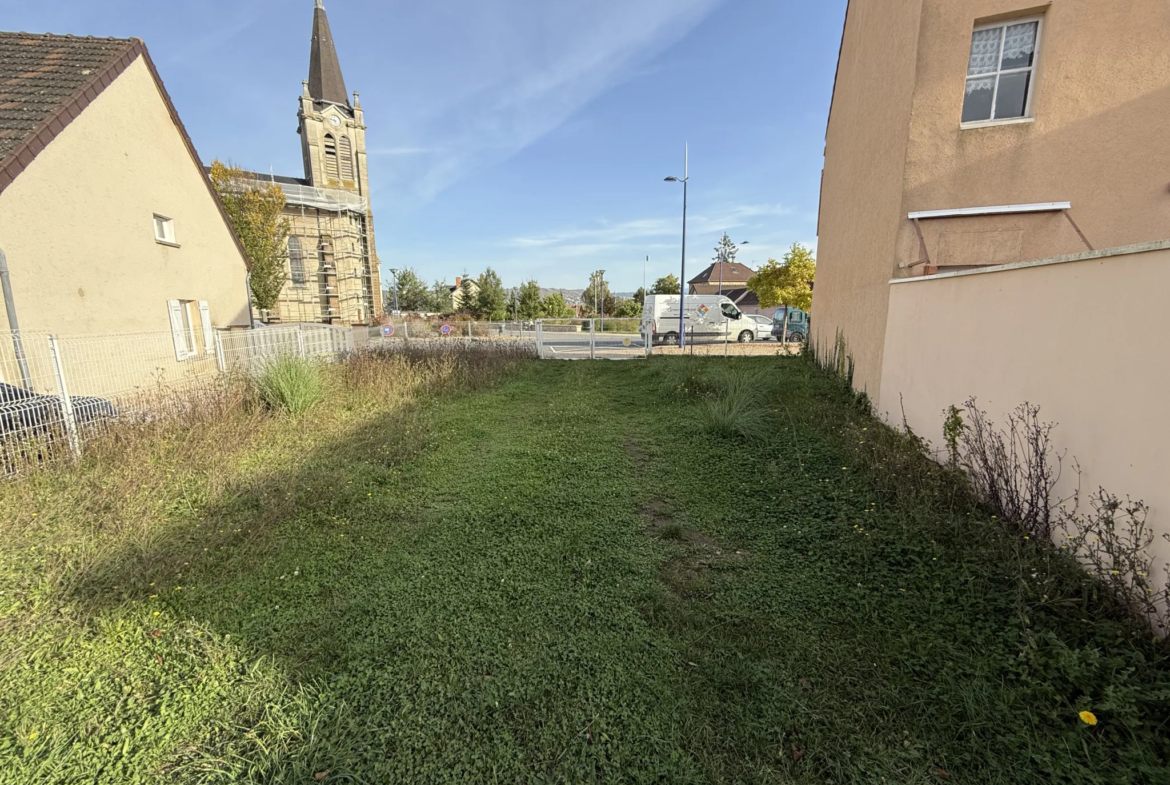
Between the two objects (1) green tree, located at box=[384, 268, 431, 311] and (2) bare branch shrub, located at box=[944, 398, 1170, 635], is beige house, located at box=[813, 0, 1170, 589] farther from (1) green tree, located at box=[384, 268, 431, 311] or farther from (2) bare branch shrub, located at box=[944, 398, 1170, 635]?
(1) green tree, located at box=[384, 268, 431, 311]

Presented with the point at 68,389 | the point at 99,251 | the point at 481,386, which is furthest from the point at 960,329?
the point at 99,251

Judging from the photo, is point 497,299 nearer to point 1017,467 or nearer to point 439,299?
point 439,299

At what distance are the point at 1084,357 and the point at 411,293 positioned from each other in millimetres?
51077

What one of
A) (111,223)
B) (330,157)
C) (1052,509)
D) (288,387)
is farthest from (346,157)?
(1052,509)

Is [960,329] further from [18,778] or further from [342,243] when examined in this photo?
[342,243]

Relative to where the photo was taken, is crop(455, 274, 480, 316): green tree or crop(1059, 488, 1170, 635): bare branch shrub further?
crop(455, 274, 480, 316): green tree

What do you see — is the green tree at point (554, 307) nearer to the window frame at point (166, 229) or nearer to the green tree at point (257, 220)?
the green tree at point (257, 220)

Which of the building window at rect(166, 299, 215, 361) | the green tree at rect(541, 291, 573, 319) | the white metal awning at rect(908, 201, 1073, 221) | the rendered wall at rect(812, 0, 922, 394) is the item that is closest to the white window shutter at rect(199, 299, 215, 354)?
the building window at rect(166, 299, 215, 361)

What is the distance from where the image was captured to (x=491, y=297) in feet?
129

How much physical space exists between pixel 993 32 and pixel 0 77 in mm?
15213

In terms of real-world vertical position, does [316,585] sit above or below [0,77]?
below

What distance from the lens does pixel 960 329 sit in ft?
13.7

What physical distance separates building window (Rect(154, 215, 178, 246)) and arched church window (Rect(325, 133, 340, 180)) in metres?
30.5

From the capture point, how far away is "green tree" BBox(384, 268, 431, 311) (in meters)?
47.7
